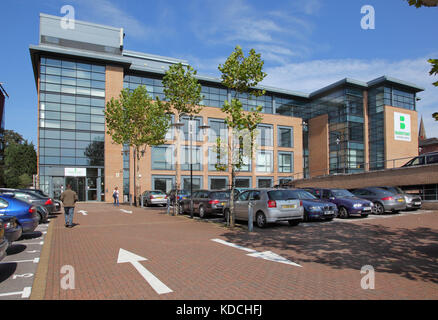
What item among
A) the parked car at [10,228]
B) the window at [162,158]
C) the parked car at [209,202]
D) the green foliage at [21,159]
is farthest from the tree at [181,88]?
the green foliage at [21,159]

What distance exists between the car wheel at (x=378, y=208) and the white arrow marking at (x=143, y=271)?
13.6 meters

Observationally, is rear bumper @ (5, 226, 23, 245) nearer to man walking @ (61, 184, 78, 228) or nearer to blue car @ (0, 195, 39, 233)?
blue car @ (0, 195, 39, 233)

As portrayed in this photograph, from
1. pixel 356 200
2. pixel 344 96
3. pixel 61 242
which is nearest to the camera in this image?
pixel 61 242

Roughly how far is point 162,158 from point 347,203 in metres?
27.4

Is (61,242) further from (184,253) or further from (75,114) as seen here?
(75,114)

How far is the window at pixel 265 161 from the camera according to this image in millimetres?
44469

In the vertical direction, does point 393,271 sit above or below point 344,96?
below

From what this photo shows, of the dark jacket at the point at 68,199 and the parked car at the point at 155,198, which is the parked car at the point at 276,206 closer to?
the dark jacket at the point at 68,199

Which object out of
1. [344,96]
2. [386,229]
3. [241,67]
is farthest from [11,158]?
[386,229]

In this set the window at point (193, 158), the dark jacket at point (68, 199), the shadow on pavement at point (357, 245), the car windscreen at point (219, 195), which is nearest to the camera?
the shadow on pavement at point (357, 245)

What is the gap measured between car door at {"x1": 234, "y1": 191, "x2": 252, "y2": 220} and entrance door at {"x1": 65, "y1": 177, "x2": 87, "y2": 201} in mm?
27781

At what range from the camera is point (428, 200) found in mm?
19797

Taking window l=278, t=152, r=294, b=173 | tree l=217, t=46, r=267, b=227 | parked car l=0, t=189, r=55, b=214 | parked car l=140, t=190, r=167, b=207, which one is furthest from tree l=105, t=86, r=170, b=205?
window l=278, t=152, r=294, b=173

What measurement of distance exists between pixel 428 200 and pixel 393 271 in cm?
1667
